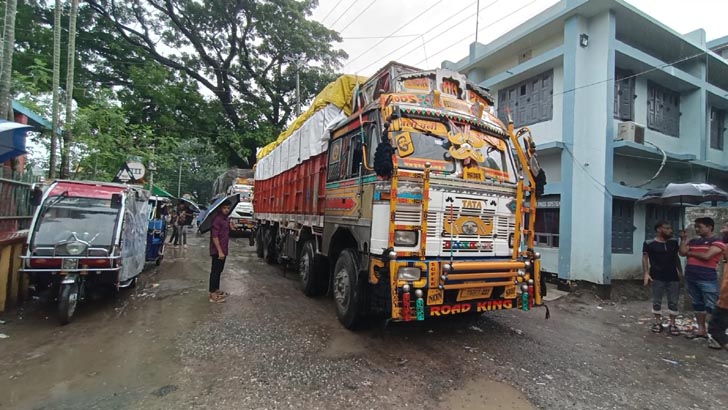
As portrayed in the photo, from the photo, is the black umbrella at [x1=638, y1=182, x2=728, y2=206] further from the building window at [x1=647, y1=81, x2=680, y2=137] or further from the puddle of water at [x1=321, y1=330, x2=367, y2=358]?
the puddle of water at [x1=321, y1=330, x2=367, y2=358]

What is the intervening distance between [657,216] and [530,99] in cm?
505

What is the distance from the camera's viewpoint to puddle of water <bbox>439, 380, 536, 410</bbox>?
10.0 feet

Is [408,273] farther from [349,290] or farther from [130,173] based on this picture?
[130,173]

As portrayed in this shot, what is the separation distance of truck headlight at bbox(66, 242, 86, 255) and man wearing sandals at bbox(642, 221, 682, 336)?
8535mm

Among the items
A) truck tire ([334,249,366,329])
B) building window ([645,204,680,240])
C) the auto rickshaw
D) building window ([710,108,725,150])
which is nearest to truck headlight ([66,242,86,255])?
the auto rickshaw

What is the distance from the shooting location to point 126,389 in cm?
319

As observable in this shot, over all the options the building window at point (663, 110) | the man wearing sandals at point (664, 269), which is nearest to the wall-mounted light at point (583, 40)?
the building window at point (663, 110)

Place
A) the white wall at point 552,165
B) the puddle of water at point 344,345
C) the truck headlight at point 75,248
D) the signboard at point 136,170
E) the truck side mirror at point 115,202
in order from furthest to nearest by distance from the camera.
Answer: the white wall at point 552,165 < the signboard at point 136,170 < the truck side mirror at point 115,202 < the truck headlight at point 75,248 < the puddle of water at point 344,345

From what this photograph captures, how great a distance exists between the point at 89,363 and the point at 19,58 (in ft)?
55.8

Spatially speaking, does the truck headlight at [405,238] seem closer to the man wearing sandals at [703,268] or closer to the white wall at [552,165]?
the man wearing sandals at [703,268]

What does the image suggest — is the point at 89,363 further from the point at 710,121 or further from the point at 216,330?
the point at 710,121

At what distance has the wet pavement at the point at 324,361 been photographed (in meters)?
3.14

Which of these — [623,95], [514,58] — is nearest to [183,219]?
[514,58]

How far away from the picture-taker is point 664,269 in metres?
5.48
